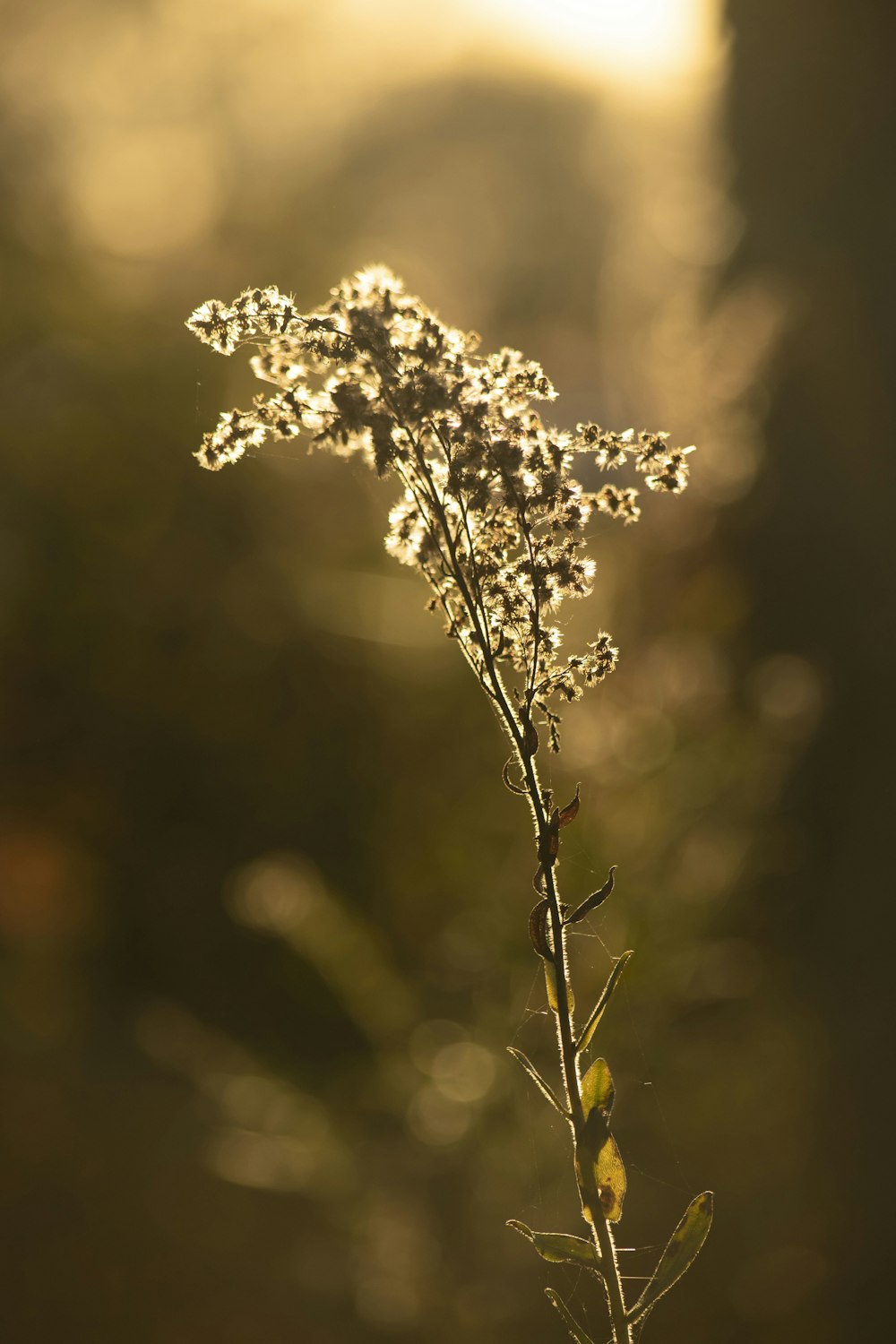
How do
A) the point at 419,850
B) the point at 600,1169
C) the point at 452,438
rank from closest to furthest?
1. the point at 600,1169
2. the point at 452,438
3. the point at 419,850

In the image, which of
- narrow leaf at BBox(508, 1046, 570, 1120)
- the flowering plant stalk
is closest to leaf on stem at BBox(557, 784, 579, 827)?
the flowering plant stalk

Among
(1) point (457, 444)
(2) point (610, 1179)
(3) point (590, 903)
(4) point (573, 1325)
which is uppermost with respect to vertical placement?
(1) point (457, 444)

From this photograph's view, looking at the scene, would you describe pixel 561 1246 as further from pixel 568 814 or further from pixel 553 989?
pixel 568 814

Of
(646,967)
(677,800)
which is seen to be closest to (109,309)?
(677,800)

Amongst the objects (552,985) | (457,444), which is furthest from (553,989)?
(457,444)

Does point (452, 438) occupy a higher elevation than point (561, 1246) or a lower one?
higher

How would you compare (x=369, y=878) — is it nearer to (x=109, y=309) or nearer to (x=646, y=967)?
(x=646, y=967)
